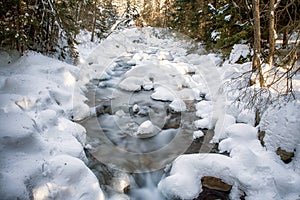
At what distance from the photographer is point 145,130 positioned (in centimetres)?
580

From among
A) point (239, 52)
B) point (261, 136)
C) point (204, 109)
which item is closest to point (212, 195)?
point (261, 136)

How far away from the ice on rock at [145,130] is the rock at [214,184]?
2124 millimetres

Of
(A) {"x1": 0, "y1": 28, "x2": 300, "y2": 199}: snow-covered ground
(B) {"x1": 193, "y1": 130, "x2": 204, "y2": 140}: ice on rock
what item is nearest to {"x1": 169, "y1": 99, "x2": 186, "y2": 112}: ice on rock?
(A) {"x1": 0, "y1": 28, "x2": 300, "y2": 199}: snow-covered ground

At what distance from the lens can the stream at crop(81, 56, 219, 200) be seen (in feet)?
13.8

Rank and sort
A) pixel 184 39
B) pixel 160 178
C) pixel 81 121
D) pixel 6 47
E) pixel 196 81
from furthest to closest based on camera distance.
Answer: pixel 184 39, pixel 196 81, pixel 6 47, pixel 81 121, pixel 160 178

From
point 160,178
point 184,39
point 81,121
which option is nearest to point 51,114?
point 81,121

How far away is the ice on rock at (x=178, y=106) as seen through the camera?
22.9 feet

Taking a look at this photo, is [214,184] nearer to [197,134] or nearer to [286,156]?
[286,156]

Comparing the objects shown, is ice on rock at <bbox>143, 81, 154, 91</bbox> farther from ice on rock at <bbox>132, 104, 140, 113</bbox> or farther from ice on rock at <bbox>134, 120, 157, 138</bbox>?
ice on rock at <bbox>134, 120, 157, 138</bbox>

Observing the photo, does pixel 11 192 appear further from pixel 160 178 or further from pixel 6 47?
pixel 6 47

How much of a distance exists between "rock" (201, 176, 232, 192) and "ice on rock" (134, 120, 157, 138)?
2124 millimetres

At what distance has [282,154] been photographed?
12.8 feet

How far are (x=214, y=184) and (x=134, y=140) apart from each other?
2.26 meters

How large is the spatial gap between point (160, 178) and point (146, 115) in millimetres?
2671
